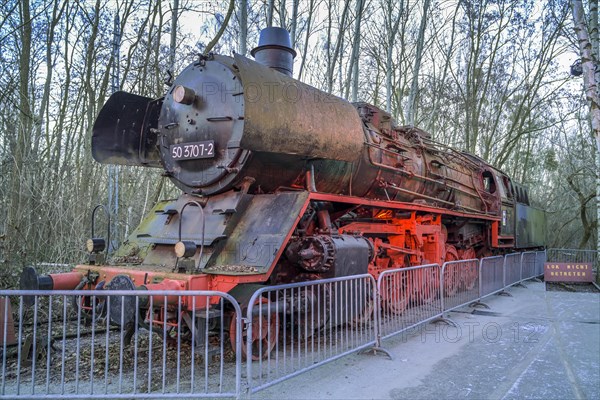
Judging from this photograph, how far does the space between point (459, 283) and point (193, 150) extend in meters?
5.29

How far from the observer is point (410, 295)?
6.29 meters

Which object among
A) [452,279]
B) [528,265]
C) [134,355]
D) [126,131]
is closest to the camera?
[134,355]

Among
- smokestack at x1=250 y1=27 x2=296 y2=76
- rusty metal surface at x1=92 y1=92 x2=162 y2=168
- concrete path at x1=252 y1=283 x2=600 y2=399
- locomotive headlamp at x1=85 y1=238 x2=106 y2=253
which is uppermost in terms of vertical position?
smokestack at x1=250 y1=27 x2=296 y2=76

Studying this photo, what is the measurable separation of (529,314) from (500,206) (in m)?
3.50

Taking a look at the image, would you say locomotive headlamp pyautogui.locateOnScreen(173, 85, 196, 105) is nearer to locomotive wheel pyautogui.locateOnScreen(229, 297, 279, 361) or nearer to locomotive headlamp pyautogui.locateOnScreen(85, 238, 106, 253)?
locomotive headlamp pyautogui.locateOnScreen(85, 238, 106, 253)

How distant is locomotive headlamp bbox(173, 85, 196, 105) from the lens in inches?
189

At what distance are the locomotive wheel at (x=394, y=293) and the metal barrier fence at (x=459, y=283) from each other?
0.79 meters

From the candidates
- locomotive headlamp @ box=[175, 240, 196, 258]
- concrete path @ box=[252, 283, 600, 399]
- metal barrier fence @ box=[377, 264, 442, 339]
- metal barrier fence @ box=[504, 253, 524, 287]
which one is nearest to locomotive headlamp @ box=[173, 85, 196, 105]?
locomotive headlamp @ box=[175, 240, 196, 258]

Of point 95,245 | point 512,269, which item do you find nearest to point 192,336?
point 95,245

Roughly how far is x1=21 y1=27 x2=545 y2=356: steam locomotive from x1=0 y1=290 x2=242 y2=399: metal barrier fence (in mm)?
230

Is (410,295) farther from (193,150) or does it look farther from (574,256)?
(574,256)

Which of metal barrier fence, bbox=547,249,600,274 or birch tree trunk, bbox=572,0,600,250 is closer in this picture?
birch tree trunk, bbox=572,0,600,250

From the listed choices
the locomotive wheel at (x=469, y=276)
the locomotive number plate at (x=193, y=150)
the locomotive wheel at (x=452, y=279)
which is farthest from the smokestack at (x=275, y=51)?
the locomotive wheel at (x=469, y=276)

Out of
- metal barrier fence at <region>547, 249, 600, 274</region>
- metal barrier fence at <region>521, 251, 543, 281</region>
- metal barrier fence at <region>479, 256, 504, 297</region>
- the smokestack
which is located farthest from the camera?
metal barrier fence at <region>547, 249, 600, 274</region>
